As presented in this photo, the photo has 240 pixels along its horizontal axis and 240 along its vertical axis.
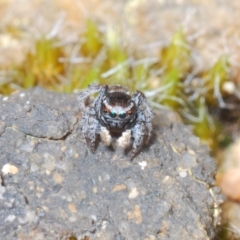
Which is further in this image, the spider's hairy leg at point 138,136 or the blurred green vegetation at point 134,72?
the blurred green vegetation at point 134,72

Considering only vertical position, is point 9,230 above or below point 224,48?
above

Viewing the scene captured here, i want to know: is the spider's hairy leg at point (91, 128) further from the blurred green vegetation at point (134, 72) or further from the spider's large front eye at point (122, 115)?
the blurred green vegetation at point (134, 72)

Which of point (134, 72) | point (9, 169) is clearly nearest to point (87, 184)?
point (9, 169)

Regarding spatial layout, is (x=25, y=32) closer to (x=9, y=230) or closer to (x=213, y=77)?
(x=213, y=77)

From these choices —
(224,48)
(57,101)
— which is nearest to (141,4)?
(224,48)

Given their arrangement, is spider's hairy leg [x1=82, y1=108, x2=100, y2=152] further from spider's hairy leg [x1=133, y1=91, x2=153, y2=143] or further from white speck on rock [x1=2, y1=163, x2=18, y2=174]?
white speck on rock [x1=2, y1=163, x2=18, y2=174]

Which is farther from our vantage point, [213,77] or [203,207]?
[213,77]

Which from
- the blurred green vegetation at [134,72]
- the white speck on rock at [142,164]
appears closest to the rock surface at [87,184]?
the white speck on rock at [142,164]
